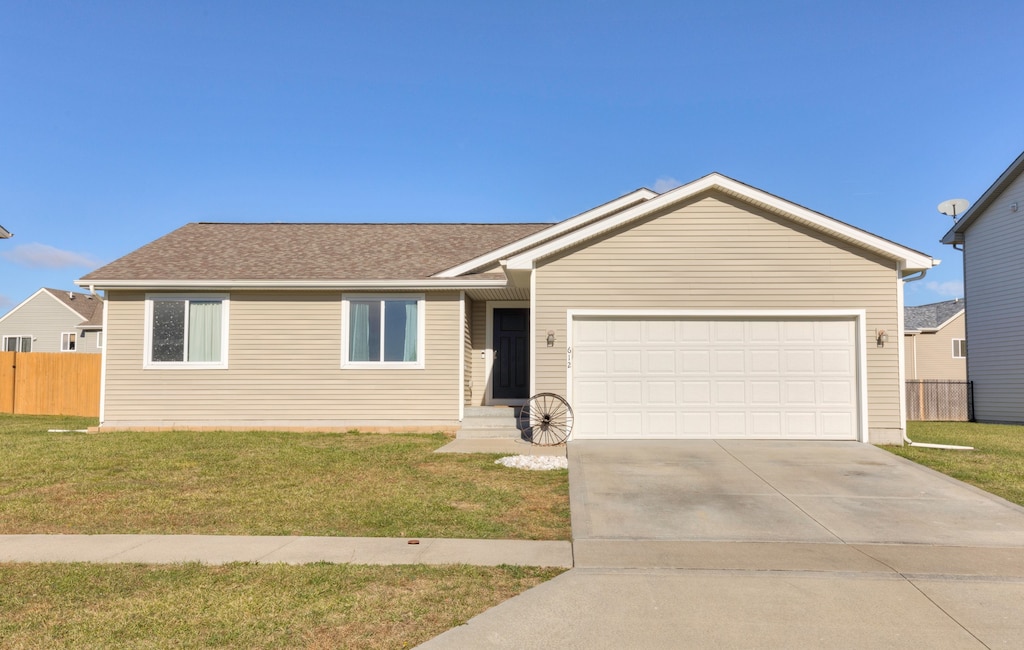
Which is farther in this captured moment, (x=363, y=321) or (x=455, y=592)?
(x=363, y=321)

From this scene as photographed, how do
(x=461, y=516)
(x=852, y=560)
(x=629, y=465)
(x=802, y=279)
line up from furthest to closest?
(x=802, y=279)
(x=629, y=465)
(x=461, y=516)
(x=852, y=560)

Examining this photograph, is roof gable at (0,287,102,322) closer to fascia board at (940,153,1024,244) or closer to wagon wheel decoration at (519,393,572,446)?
wagon wheel decoration at (519,393,572,446)

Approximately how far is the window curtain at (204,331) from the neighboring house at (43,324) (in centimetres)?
2803

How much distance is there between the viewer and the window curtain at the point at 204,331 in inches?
553

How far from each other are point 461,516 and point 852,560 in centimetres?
348

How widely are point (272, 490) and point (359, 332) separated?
636 centimetres

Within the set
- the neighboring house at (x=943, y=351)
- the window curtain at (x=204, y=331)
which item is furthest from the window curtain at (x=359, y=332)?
the neighboring house at (x=943, y=351)

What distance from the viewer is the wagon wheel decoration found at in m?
11.7

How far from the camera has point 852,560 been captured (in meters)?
5.48

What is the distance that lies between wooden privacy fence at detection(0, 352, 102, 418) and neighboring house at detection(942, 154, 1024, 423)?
25.7 m

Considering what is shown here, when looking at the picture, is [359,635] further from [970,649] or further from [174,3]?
[174,3]

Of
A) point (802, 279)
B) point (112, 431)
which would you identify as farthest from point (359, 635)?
point (112, 431)

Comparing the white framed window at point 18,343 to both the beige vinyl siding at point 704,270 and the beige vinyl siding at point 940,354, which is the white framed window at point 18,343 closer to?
the beige vinyl siding at point 704,270

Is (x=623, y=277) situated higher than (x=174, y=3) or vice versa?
(x=174, y=3)
